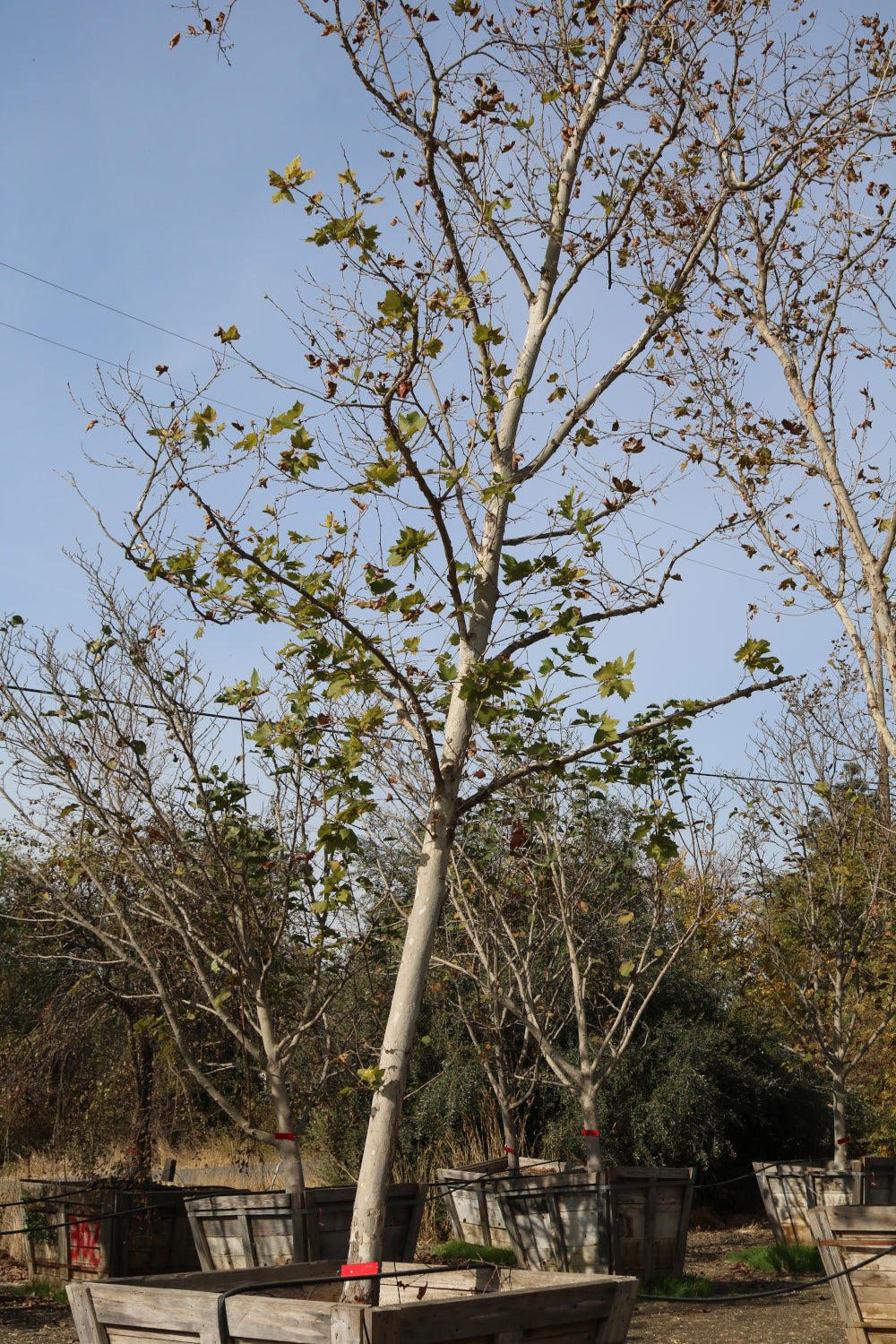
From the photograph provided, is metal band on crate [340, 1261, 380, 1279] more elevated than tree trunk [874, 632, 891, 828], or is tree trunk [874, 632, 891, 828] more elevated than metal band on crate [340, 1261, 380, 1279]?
tree trunk [874, 632, 891, 828]

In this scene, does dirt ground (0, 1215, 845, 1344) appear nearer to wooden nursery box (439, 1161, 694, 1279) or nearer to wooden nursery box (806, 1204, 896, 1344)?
wooden nursery box (439, 1161, 694, 1279)

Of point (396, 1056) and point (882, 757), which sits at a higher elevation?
point (882, 757)

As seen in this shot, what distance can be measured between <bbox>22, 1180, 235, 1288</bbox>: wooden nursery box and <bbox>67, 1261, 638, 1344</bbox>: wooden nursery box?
489 centimetres

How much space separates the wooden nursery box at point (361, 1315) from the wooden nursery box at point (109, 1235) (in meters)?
4.89

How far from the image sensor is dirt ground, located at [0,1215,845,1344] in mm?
7129

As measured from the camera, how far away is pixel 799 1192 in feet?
33.6

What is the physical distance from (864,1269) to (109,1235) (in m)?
5.53

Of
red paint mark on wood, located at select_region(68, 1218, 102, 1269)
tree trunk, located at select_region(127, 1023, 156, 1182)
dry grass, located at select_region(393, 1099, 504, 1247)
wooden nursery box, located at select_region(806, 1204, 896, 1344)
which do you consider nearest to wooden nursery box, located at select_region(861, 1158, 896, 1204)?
dry grass, located at select_region(393, 1099, 504, 1247)

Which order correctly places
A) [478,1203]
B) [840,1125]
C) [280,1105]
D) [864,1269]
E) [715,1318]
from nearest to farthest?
[864,1269]
[280,1105]
[715,1318]
[478,1203]
[840,1125]

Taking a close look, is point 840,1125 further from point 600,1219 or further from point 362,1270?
point 362,1270

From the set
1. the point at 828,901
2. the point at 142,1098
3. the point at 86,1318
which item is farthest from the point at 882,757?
the point at 86,1318

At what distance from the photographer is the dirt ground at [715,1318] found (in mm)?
7129

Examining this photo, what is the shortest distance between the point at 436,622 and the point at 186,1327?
2.85 m

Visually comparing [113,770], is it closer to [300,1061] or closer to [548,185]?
[548,185]
